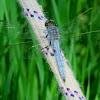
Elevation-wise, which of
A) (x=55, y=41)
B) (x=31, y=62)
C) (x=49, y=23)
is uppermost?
(x=49, y=23)

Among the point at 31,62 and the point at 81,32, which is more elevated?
the point at 81,32

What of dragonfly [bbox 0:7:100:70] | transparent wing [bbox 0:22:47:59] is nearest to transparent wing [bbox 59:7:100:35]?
dragonfly [bbox 0:7:100:70]

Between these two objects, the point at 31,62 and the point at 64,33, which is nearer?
the point at 31,62

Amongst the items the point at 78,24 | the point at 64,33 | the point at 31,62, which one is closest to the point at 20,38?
the point at 31,62

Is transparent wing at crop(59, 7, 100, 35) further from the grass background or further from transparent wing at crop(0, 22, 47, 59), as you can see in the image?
transparent wing at crop(0, 22, 47, 59)

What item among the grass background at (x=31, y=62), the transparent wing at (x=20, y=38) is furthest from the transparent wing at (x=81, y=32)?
the transparent wing at (x=20, y=38)

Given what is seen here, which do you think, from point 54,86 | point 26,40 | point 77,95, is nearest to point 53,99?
point 54,86

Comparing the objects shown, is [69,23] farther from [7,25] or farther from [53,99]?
[53,99]

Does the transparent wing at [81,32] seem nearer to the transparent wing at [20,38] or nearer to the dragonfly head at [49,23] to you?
the dragonfly head at [49,23]

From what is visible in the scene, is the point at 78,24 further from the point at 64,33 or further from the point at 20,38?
the point at 20,38
